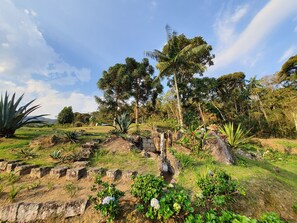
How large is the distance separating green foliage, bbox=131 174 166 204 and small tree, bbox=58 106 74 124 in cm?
2228

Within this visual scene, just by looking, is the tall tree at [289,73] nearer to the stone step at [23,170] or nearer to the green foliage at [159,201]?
the green foliage at [159,201]

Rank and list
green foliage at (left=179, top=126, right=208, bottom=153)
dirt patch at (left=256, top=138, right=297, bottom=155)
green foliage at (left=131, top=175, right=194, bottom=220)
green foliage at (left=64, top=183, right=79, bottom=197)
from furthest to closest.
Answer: dirt patch at (left=256, top=138, right=297, bottom=155) → green foliage at (left=179, top=126, right=208, bottom=153) → green foliage at (left=64, top=183, right=79, bottom=197) → green foliage at (left=131, top=175, right=194, bottom=220)

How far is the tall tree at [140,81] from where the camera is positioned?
59.2 ft

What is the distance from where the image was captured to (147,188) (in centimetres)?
222

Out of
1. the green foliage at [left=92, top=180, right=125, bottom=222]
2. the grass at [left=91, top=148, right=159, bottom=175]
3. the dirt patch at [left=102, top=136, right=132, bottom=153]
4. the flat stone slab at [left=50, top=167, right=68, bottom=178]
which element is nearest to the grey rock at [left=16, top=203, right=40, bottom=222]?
the green foliage at [left=92, top=180, right=125, bottom=222]

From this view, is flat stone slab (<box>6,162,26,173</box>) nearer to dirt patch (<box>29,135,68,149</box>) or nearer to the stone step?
the stone step

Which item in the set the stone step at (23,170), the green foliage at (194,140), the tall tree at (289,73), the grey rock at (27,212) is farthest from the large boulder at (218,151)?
the tall tree at (289,73)

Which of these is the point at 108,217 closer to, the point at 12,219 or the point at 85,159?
the point at 12,219

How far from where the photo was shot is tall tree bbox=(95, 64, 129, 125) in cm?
1777

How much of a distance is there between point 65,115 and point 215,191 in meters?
23.0

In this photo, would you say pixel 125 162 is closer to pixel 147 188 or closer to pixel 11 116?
pixel 147 188

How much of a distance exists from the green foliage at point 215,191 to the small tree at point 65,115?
22.6m

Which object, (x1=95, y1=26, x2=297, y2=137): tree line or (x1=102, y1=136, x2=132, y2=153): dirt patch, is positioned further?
(x1=95, y1=26, x2=297, y2=137): tree line

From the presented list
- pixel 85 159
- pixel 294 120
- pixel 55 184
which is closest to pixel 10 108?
pixel 85 159
